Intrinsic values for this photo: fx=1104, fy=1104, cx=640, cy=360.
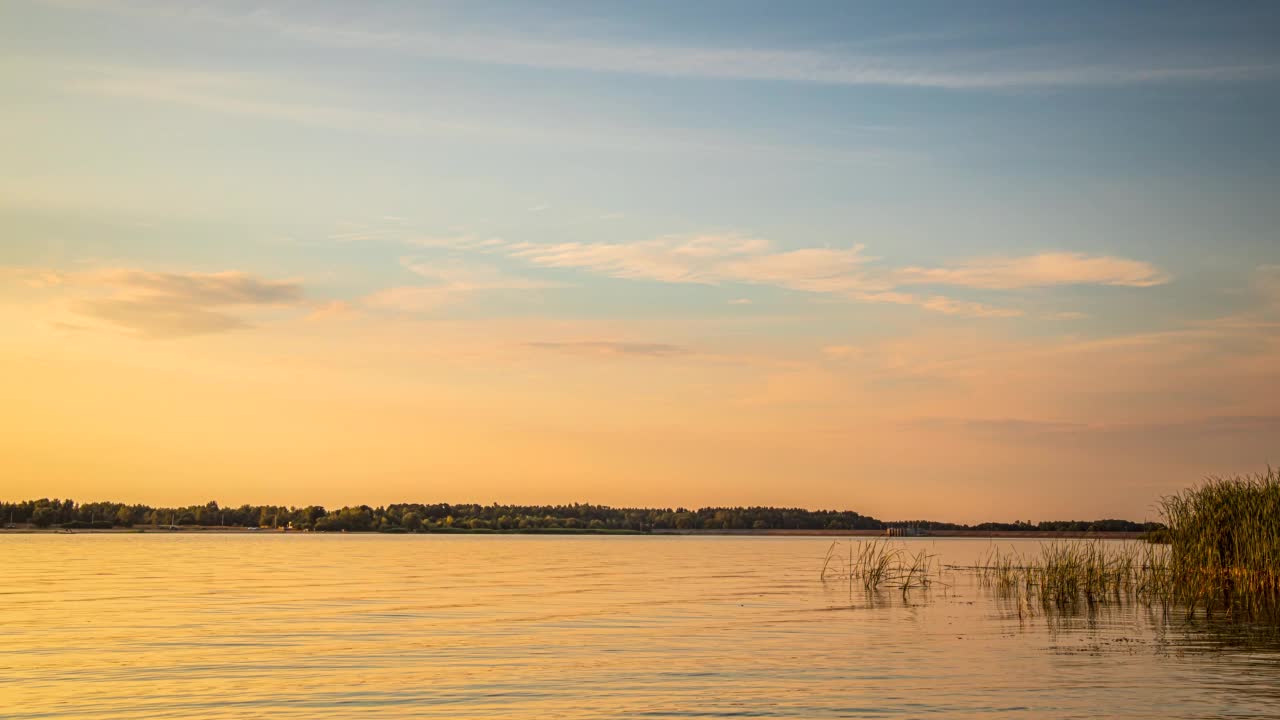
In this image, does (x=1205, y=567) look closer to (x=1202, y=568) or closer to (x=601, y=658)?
(x=1202, y=568)

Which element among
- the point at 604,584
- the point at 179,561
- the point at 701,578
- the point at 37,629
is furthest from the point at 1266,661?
the point at 179,561

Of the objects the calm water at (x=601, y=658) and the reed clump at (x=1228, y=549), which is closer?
the calm water at (x=601, y=658)

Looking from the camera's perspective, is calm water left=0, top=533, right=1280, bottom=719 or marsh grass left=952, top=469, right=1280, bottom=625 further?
marsh grass left=952, top=469, right=1280, bottom=625

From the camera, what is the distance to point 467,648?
28484 millimetres

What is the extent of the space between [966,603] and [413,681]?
27.3 metres

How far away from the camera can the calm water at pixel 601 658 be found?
20.1 m

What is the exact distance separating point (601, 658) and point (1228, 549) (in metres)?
25.6

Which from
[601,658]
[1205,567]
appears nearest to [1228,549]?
[1205,567]

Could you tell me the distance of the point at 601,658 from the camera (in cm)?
2650

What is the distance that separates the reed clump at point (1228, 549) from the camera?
36.7 meters

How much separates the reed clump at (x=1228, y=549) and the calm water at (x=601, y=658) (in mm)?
3908

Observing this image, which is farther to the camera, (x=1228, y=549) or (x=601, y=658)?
(x=1228, y=549)

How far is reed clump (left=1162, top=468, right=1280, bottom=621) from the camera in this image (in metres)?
36.7

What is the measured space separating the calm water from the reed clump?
3908 mm
